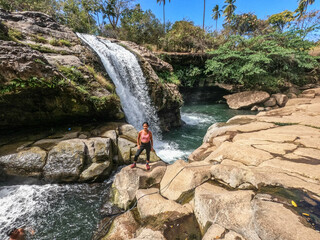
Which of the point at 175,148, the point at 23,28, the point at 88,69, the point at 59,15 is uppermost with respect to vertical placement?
the point at 59,15

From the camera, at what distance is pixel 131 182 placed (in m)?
4.36

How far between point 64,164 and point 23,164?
1339 mm

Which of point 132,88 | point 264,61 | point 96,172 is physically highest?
point 264,61

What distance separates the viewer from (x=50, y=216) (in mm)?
4184

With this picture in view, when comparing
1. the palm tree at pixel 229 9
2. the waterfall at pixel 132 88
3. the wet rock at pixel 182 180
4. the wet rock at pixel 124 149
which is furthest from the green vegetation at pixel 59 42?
the palm tree at pixel 229 9

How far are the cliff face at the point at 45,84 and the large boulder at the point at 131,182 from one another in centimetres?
386

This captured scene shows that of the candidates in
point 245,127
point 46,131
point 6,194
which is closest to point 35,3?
point 46,131

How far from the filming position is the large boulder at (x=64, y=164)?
529 centimetres

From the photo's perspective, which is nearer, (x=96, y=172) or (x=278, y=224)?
(x=278, y=224)

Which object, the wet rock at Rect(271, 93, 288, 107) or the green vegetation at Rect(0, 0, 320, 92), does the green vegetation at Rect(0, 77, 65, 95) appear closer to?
the green vegetation at Rect(0, 0, 320, 92)

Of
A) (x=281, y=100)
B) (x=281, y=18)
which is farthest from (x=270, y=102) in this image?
(x=281, y=18)

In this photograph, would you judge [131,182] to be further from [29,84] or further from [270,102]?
[270,102]

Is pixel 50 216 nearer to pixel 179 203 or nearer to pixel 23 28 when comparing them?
pixel 179 203

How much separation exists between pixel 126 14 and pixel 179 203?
2969cm
